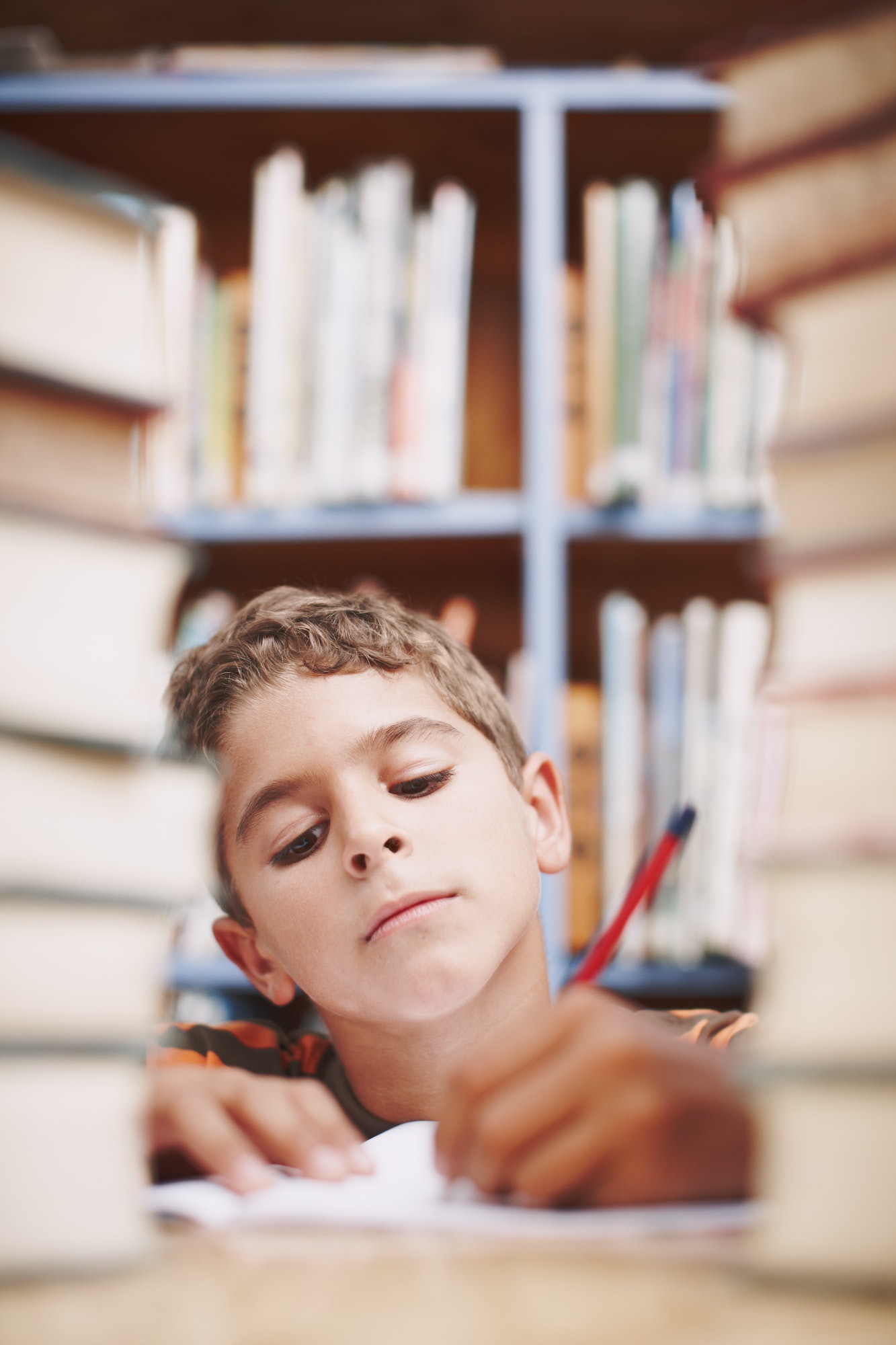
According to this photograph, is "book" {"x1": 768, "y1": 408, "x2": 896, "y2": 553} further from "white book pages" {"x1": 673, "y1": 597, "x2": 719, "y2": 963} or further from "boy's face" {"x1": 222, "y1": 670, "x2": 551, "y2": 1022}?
"white book pages" {"x1": 673, "y1": 597, "x2": 719, "y2": 963}

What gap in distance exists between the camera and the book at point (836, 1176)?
0.64 feet

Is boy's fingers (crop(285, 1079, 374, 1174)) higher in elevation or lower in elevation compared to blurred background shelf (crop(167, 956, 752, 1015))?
higher

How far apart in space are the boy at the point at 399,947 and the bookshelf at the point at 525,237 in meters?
0.30

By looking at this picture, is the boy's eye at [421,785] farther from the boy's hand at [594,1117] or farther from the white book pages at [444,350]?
the white book pages at [444,350]

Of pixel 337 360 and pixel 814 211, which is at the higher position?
pixel 337 360

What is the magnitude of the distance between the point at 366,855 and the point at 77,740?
40 centimetres

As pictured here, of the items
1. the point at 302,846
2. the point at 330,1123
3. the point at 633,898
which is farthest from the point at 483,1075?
the point at 633,898

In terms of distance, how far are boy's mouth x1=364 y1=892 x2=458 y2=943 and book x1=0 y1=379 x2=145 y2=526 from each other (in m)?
0.41

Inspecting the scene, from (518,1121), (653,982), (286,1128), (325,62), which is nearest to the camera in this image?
(518,1121)

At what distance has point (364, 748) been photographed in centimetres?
71

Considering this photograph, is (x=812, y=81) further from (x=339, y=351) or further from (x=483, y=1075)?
(x=339, y=351)

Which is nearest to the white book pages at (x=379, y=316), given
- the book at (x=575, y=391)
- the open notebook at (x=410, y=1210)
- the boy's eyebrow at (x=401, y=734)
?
the book at (x=575, y=391)

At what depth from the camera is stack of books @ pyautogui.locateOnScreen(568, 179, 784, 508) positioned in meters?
1.26

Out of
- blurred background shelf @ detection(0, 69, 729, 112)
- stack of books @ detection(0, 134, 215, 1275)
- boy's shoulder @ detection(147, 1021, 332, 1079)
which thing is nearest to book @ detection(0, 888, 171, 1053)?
stack of books @ detection(0, 134, 215, 1275)
